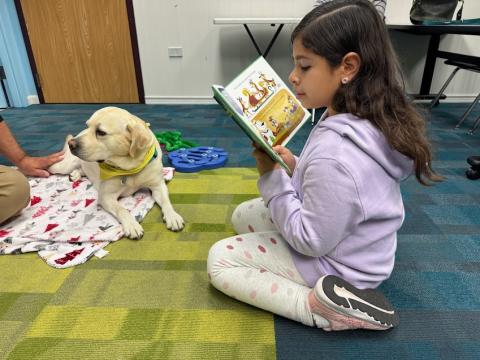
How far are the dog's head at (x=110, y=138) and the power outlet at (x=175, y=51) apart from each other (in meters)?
2.46

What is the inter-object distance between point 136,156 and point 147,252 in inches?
19.2

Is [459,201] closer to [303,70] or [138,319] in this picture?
[303,70]

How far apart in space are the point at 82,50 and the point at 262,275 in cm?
372

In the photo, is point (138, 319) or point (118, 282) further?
point (118, 282)

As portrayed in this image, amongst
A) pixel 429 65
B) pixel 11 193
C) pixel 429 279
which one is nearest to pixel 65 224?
pixel 11 193

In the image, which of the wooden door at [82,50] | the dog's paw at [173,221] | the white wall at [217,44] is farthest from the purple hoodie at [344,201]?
the wooden door at [82,50]

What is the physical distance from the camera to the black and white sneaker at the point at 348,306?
94 cm

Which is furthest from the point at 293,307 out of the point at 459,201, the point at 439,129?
the point at 439,129

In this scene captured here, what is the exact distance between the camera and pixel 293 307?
3.34ft

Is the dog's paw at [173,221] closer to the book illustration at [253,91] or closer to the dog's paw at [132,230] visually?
the dog's paw at [132,230]

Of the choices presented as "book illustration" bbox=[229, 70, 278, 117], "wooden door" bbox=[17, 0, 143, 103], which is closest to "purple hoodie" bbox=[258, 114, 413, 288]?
"book illustration" bbox=[229, 70, 278, 117]

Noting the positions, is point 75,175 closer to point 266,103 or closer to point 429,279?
point 266,103

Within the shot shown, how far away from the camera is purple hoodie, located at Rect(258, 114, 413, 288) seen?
0.84m

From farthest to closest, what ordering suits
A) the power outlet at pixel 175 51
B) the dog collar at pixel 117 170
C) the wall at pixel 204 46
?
the power outlet at pixel 175 51 < the wall at pixel 204 46 < the dog collar at pixel 117 170
